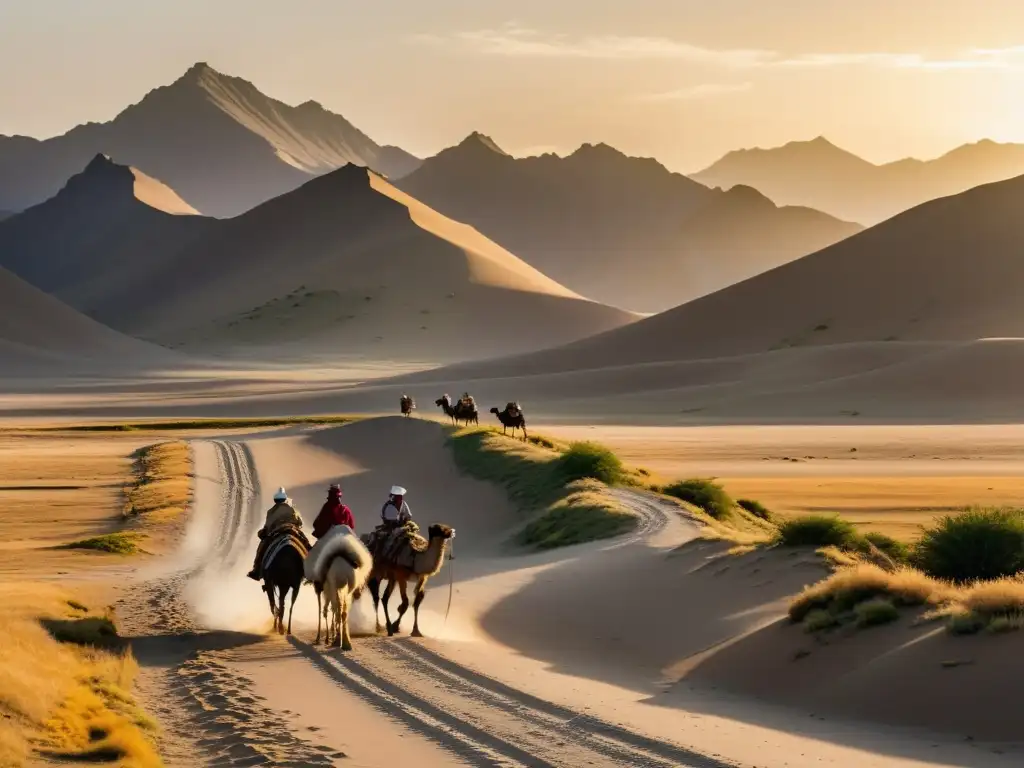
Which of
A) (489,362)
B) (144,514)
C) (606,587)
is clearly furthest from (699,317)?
(606,587)

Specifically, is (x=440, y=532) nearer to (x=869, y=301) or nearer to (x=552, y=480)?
A: (x=552, y=480)

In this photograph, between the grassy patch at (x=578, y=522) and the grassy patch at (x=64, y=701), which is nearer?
the grassy patch at (x=64, y=701)

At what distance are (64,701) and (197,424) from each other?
5579 cm

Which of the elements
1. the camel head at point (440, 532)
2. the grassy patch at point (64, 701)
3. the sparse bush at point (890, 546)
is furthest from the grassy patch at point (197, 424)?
the grassy patch at point (64, 701)

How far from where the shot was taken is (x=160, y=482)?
1538 inches

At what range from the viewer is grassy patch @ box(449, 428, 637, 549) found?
2914 cm

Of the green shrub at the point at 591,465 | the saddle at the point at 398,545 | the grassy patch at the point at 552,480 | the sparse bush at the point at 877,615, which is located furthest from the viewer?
the green shrub at the point at 591,465

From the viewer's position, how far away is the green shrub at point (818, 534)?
72.3 ft

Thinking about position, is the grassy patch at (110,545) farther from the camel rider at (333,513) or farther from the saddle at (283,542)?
the saddle at (283,542)

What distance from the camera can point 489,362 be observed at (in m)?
127

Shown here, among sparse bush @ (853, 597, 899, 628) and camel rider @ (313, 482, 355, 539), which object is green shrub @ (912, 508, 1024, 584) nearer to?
sparse bush @ (853, 597, 899, 628)

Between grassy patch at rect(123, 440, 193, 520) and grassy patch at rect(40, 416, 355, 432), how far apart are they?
553 inches

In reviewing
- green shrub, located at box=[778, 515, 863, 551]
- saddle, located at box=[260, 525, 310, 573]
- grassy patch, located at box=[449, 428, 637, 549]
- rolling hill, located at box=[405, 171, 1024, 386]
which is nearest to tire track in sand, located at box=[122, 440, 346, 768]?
saddle, located at box=[260, 525, 310, 573]

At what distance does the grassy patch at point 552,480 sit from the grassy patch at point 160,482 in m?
7.65
